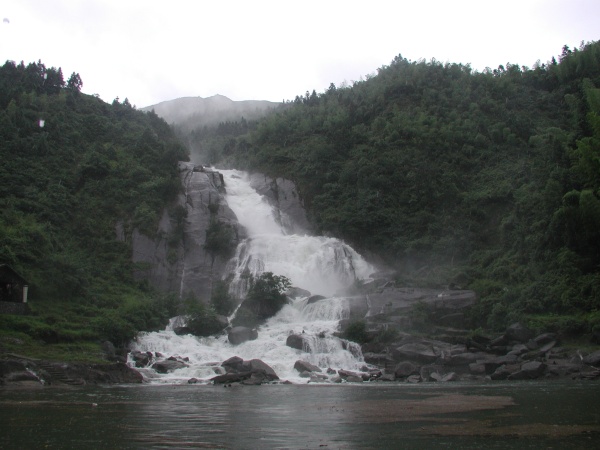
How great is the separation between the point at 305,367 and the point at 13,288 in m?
20.6

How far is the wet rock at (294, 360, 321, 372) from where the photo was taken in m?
32.8

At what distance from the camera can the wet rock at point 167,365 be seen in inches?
1288

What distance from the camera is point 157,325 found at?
41219mm

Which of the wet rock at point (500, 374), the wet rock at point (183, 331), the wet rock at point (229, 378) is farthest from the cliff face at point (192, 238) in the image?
the wet rock at point (500, 374)

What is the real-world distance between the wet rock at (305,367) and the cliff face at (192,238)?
18.8 m

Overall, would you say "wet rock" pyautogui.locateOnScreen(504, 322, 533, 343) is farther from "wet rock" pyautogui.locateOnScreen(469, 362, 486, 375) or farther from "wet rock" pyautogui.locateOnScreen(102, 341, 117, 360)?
"wet rock" pyautogui.locateOnScreen(102, 341, 117, 360)

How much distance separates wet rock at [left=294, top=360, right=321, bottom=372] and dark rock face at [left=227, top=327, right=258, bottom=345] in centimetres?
656

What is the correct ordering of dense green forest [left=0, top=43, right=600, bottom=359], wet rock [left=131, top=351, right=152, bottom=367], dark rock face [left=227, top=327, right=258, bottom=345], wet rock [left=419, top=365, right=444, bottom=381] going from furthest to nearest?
dense green forest [left=0, top=43, right=600, bottom=359]
dark rock face [left=227, top=327, right=258, bottom=345]
wet rock [left=131, top=351, right=152, bottom=367]
wet rock [left=419, top=365, right=444, bottom=381]

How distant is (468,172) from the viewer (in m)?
67.1

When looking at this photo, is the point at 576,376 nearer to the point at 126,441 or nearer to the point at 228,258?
the point at 126,441

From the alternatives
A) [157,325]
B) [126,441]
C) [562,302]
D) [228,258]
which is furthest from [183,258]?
[126,441]

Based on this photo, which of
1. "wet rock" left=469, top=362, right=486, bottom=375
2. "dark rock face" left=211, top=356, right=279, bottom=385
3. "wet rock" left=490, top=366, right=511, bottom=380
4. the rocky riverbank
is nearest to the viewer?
the rocky riverbank

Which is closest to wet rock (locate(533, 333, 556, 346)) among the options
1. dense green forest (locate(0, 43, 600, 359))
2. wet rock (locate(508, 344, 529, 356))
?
wet rock (locate(508, 344, 529, 356))

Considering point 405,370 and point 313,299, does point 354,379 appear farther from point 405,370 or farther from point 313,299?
point 313,299
